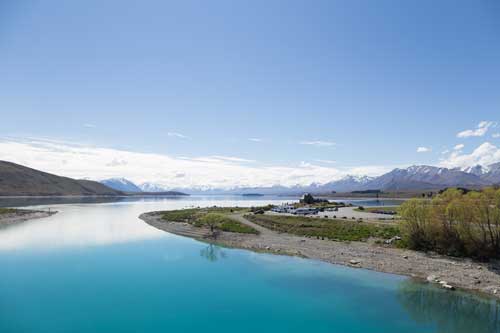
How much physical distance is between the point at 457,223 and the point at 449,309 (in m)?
16.8

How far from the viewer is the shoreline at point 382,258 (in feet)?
108

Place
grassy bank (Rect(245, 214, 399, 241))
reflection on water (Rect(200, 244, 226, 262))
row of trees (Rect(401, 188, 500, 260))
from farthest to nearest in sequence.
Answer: grassy bank (Rect(245, 214, 399, 241)) → reflection on water (Rect(200, 244, 226, 262)) → row of trees (Rect(401, 188, 500, 260))

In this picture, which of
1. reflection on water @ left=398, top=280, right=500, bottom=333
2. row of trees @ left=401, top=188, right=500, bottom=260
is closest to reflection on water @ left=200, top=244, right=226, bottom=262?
reflection on water @ left=398, top=280, right=500, bottom=333

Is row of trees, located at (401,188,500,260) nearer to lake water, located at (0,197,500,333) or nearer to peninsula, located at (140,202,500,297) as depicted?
peninsula, located at (140,202,500,297)

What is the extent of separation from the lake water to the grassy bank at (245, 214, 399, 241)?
591 inches

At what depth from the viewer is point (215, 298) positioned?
29.7m

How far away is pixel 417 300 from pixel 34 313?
36311 millimetres

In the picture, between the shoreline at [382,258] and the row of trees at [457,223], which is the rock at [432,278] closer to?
the shoreline at [382,258]

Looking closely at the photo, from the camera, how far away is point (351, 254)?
44.2 m

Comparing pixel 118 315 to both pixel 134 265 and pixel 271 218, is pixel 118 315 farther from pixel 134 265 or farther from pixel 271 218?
pixel 271 218

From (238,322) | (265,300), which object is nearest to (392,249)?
(265,300)

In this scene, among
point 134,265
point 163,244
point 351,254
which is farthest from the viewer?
point 163,244

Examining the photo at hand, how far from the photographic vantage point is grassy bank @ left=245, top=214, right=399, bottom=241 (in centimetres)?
5250

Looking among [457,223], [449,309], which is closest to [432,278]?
[449,309]
